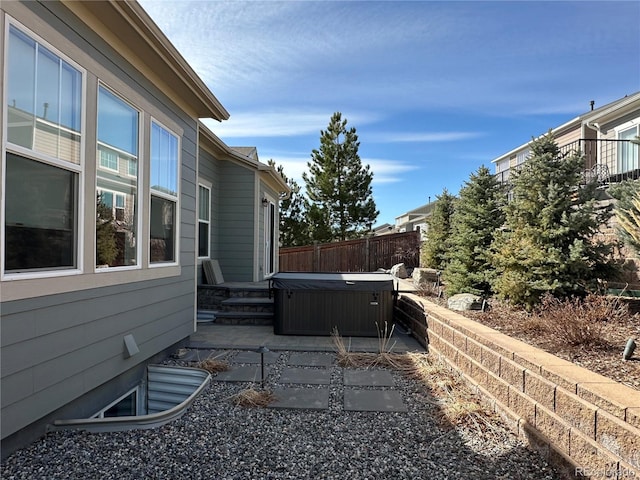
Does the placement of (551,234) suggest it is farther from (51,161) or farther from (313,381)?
(51,161)

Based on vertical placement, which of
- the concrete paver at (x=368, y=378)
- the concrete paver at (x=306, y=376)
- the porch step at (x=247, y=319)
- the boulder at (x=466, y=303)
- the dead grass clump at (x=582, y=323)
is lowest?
the concrete paver at (x=368, y=378)

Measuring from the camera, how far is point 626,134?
10.9 metres

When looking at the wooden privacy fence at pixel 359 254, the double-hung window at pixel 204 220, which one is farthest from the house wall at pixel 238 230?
the wooden privacy fence at pixel 359 254

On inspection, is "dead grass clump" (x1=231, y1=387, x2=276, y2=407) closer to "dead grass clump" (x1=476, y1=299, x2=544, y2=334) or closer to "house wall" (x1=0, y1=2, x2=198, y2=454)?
"house wall" (x1=0, y1=2, x2=198, y2=454)

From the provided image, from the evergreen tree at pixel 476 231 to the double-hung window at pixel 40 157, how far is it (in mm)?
6000

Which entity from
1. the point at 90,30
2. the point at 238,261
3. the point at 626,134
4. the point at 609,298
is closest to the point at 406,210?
the point at 626,134

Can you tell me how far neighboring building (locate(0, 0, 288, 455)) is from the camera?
2.48m

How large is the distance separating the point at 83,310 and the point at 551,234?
521cm

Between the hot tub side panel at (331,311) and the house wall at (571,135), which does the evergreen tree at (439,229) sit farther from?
the house wall at (571,135)

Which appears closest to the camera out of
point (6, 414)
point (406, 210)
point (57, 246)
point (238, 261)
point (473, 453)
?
point (6, 414)

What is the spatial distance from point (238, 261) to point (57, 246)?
6.21 metres

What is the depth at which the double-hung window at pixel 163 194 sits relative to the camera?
14.5 feet

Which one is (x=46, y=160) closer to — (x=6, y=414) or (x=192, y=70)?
(x=6, y=414)

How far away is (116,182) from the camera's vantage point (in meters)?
3.66
